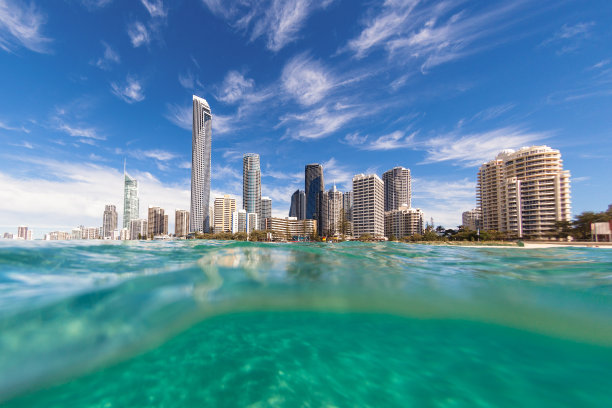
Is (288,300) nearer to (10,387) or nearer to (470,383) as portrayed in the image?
(470,383)

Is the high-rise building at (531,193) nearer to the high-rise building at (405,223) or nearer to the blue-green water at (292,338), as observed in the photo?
the high-rise building at (405,223)

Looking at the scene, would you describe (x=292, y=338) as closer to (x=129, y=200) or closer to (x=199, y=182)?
(x=129, y=200)

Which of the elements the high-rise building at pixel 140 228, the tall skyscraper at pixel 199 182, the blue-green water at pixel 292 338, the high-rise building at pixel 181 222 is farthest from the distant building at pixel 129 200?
the blue-green water at pixel 292 338

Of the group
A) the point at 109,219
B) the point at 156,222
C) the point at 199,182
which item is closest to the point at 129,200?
the point at 156,222

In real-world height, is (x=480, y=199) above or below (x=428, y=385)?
above

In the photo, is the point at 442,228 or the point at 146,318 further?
the point at 442,228

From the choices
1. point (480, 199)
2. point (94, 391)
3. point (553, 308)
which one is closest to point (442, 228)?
point (480, 199)
